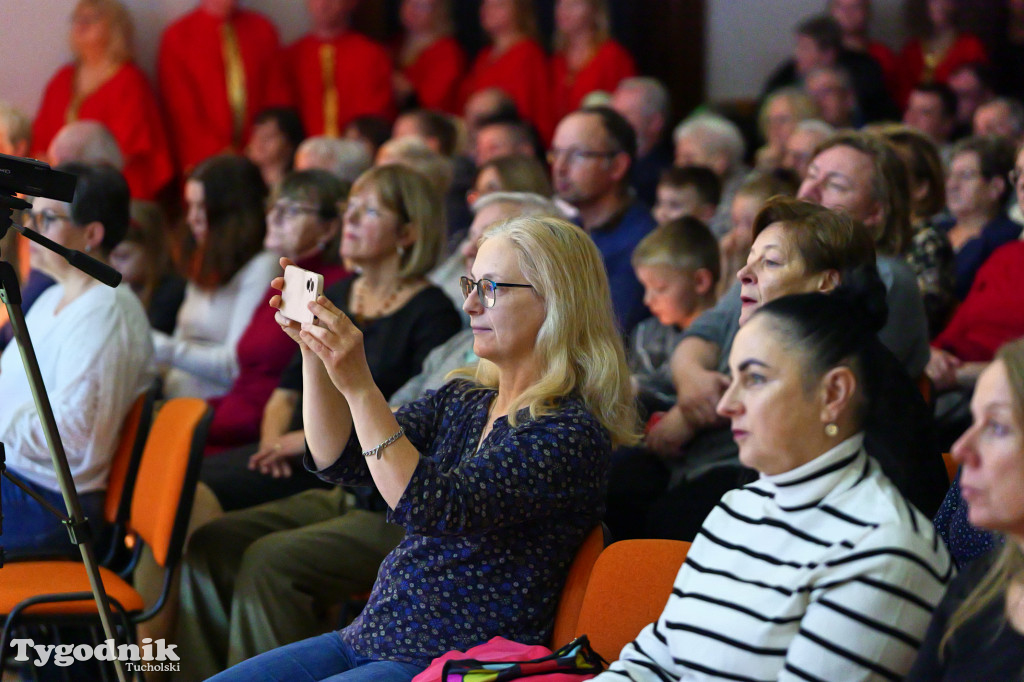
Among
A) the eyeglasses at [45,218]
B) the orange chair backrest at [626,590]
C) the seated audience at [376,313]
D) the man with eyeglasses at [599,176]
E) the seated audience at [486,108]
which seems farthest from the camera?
the seated audience at [486,108]

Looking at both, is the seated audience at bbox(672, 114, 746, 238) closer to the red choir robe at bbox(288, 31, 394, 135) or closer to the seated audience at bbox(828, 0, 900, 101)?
the seated audience at bbox(828, 0, 900, 101)

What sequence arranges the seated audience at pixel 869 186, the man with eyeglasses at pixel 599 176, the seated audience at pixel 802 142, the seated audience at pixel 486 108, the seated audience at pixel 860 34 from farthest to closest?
1. the seated audience at pixel 860 34
2. the seated audience at pixel 486 108
3. the seated audience at pixel 802 142
4. the man with eyeglasses at pixel 599 176
5. the seated audience at pixel 869 186

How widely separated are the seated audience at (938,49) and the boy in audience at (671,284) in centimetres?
350

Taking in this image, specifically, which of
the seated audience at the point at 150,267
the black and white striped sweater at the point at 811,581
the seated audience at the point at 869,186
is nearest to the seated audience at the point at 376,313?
the seated audience at the point at 150,267

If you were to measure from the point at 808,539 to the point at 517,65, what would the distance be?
538cm

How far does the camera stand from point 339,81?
6.41 metres

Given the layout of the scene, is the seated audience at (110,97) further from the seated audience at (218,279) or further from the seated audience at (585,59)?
the seated audience at (585,59)

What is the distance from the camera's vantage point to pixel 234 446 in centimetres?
360

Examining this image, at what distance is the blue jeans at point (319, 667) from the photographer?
6.11ft

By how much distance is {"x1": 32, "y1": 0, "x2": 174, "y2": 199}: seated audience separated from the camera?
5.57 meters

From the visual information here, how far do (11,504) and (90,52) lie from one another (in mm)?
3520

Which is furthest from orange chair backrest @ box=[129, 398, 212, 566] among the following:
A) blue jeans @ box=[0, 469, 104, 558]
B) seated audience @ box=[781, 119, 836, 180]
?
seated audience @ box=[781, 119, 836, 180]

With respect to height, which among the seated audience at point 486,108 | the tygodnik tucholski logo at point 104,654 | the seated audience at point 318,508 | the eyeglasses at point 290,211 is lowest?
the tygodnik tucholski logo at point 104,654

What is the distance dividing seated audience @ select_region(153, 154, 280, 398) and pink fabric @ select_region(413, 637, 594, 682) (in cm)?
213
